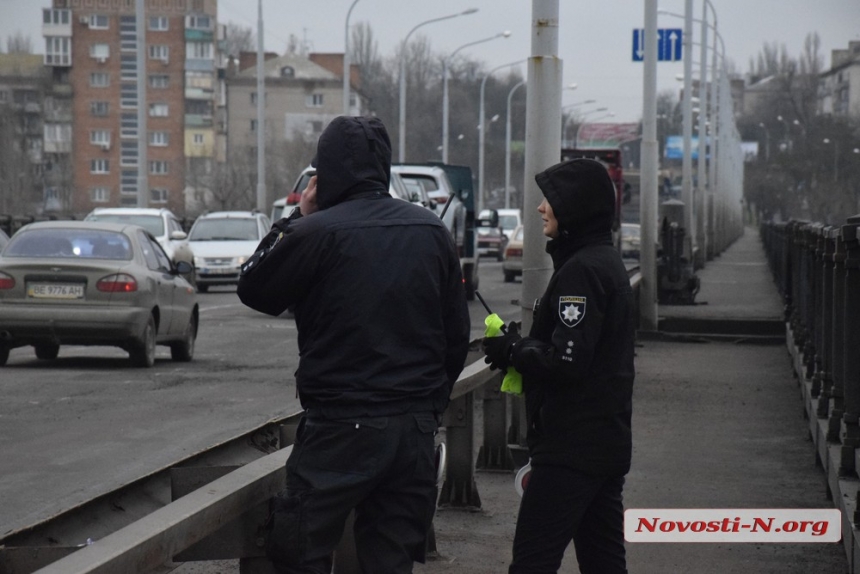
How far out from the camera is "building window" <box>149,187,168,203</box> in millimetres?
128125

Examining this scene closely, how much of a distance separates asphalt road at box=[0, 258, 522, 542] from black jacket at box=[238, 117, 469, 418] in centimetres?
369

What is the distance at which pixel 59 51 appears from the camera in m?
128

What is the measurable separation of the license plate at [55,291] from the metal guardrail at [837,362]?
711 cm

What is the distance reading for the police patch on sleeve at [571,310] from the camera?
15.7ft

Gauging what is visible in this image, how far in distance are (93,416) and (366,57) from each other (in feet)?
359

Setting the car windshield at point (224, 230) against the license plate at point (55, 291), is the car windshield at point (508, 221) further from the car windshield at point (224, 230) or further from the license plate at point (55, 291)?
the license plate at point (55, 291)

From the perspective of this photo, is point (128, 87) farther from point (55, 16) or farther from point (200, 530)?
point (200, 530)

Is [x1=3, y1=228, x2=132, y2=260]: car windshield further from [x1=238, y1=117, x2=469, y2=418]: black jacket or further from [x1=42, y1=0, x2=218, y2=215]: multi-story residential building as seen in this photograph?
[x1=42, y1=0, x2=218, y2=215]: multi-story residential building

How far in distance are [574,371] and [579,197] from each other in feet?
1.82

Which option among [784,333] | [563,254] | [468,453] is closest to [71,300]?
[468,453]

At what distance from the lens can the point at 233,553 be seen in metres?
4.38

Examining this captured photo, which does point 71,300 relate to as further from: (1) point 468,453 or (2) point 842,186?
(2) point 842,186

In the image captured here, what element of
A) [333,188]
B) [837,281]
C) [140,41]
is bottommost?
[837,281]

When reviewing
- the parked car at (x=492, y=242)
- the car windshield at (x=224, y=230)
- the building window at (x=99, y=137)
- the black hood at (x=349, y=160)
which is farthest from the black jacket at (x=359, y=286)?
the building window at (x=99, y=137)
